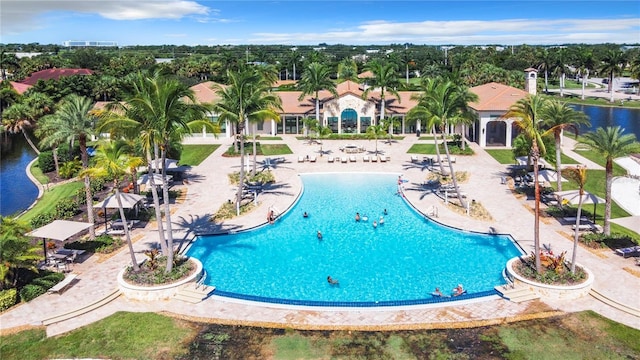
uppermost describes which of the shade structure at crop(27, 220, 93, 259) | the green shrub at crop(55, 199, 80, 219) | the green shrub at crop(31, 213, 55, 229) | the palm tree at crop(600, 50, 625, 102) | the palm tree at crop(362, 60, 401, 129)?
the palm tree at crop(600, 50, 625, 102)

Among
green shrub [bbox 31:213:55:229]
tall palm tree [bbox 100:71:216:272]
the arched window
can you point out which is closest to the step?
tall palm tree [bbox 100:71:216:272]

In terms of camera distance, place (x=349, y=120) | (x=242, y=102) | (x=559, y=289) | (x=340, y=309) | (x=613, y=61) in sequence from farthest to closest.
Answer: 1. (x=613, y=61)
2. (x=349, y=120)
3. (x=242, y=102)
4. (x=559, y=289)
5. (x=340, y=309)

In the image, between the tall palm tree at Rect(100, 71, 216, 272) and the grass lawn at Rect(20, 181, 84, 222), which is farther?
the grass lawn at Rect(20, 181, 84, 222)

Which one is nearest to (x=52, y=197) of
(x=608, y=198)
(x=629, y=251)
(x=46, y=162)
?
(x=46, y=162)

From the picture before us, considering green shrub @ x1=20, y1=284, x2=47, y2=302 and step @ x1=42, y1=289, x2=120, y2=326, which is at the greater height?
green shrub @ x1=20, y1=284, x2=47, y2=302

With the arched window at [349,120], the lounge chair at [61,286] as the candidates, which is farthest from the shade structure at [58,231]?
the arched window at [349,120]

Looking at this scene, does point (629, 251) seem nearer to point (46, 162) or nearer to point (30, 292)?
point (30, 292)

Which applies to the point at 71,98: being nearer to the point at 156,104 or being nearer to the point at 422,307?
the point at 156,104

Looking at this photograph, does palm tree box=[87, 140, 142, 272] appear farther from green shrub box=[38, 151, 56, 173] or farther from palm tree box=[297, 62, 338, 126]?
palm tree box=[297, 62, 338, 126]
